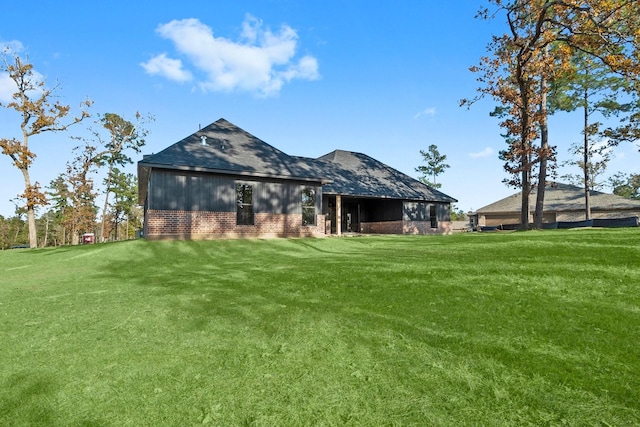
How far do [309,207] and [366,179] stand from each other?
769cm

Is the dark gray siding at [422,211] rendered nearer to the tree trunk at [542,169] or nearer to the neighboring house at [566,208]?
the tree trunk at [542,169]

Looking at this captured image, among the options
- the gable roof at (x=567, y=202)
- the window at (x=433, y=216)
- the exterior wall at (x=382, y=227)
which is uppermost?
the gable roof at (x=567, y=202)

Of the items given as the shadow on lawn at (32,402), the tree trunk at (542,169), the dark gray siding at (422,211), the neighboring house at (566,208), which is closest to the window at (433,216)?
the dark gray siding at (422,211)

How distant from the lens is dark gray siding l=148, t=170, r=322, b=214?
14.8 m

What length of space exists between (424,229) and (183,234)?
17.2 m

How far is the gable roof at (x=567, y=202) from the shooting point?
36.5m

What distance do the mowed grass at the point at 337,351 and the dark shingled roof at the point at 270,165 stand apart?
9971mm

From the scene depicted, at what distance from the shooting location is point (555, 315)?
3.89 meters

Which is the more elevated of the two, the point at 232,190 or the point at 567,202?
the point at 232,190

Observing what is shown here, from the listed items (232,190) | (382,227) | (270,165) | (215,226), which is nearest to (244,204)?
(232,190)

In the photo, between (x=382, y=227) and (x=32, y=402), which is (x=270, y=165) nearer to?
(x=382, y=227)

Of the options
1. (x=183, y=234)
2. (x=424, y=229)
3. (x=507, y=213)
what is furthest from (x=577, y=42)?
(x=507, y=213)

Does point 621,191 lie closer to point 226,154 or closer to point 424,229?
point 424,229

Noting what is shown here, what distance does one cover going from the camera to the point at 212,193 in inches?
625
